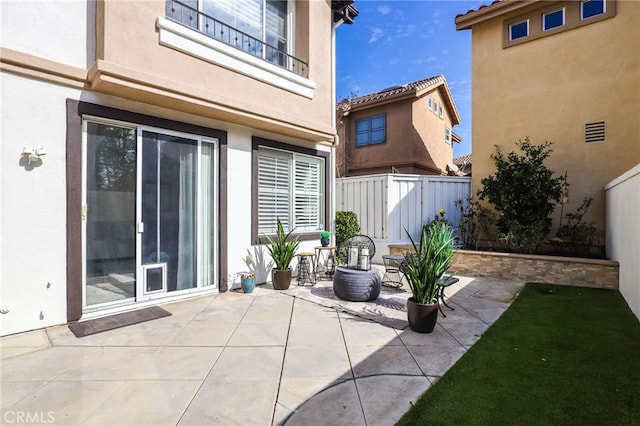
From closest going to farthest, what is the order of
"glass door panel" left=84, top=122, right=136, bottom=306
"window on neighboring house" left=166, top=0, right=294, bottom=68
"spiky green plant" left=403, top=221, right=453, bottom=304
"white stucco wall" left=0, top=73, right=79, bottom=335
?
"white stucco wall" left=0, top=73, right=79, bottom=335 < "spiky green plant" left=403, top=221, right=453, bottom=304 < "glass door panel" left=84, top=122, right=136, bottom=306 < "window on neighboring house" left=166, top=0, right=294, bottom=68

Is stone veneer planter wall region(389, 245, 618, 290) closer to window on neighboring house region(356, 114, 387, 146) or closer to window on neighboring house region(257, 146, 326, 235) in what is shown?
window on neighboring house region(257, 146, 326, 235)

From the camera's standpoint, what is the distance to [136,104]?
18.3 feet

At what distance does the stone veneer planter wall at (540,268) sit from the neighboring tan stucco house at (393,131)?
24.2ft

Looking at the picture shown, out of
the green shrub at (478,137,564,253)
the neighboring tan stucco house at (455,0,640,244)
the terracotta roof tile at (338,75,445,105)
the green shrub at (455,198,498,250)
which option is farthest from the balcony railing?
the terracotta roof tile at (338,75,445,105)

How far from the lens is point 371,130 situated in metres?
16.7

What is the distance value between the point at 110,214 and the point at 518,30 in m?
12.9

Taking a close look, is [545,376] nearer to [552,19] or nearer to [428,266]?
[428,266]

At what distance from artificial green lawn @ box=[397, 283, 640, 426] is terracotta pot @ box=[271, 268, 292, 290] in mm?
4036

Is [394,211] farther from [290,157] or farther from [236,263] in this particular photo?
[236,263]

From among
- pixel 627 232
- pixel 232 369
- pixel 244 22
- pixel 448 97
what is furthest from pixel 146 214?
pixel 448 97

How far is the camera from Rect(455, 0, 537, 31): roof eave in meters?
10.1

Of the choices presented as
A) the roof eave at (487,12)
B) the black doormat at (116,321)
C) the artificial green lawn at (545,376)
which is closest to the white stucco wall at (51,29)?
the black doormat at (116,321)

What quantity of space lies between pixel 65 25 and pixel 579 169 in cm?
1257

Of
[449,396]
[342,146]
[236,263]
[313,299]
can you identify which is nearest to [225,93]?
[236,263]
